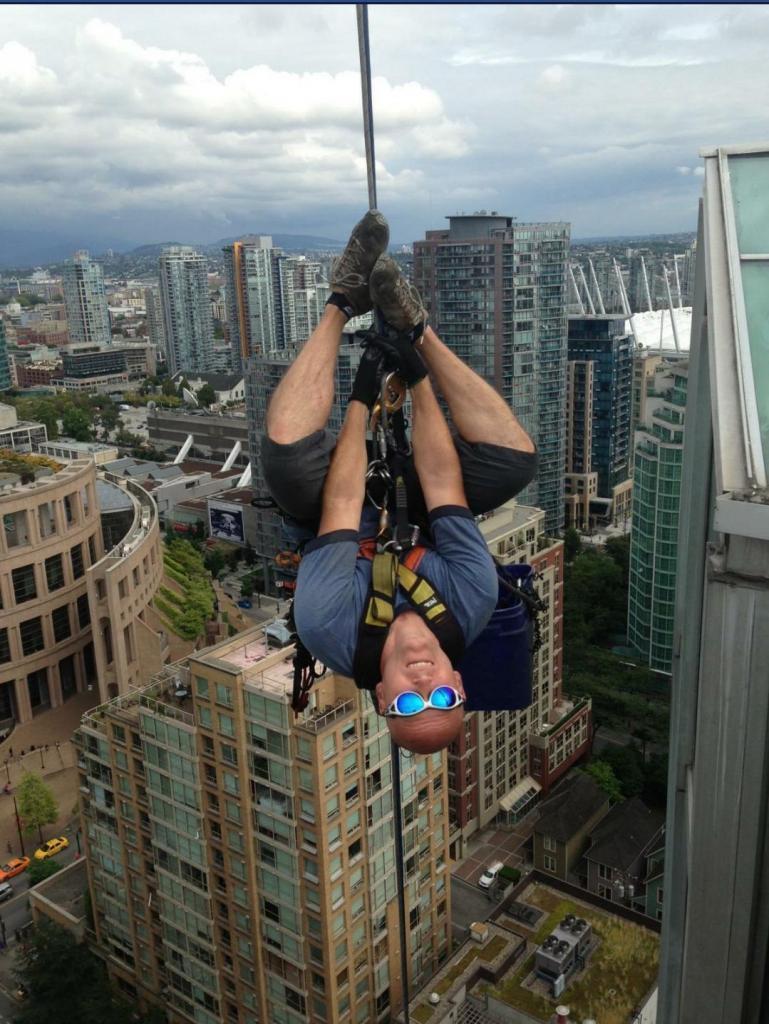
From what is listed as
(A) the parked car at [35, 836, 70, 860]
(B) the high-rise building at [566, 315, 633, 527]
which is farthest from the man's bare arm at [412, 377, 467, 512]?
(B) the high-rise building at [566, 315, 633, 527]

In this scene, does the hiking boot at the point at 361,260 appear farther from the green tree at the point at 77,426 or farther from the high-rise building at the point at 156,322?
the high-rise building at the point at 156,322

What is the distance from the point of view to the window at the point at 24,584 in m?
9.45

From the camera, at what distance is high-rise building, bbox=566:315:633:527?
15797 millimetres

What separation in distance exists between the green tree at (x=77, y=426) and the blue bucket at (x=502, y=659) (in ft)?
73.4

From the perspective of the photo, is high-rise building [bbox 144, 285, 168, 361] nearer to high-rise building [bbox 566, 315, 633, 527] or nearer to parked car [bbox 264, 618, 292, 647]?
high-rise building [bbox 566, 315, 633, 527]

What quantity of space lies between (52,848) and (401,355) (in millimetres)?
7527

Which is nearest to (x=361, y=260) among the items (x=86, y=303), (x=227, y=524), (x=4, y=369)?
(x=227, y=524)

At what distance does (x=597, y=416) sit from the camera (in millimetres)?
16094

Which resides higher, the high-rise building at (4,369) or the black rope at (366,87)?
the black rope at (366,87)

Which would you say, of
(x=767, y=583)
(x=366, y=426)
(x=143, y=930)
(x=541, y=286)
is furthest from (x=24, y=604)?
(x=767, y=583)

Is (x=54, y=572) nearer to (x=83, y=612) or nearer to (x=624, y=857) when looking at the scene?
(x=83, y=612)

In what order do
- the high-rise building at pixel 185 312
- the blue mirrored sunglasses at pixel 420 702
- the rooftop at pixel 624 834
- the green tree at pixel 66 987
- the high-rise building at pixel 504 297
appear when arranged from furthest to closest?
the high-rise building at pixel 185 312, the high-rise building at pixel 504 297, the rooftop at pixel 624 834, the green tree at pixel 66 987, the blue mirrored sunglasses at pixel 420 702

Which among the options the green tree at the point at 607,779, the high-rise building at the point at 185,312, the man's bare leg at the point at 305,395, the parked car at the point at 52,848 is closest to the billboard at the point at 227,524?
the parked car at the point at 52,848

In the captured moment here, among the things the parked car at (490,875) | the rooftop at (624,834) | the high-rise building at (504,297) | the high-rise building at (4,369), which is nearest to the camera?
the parked car at (490,875)
